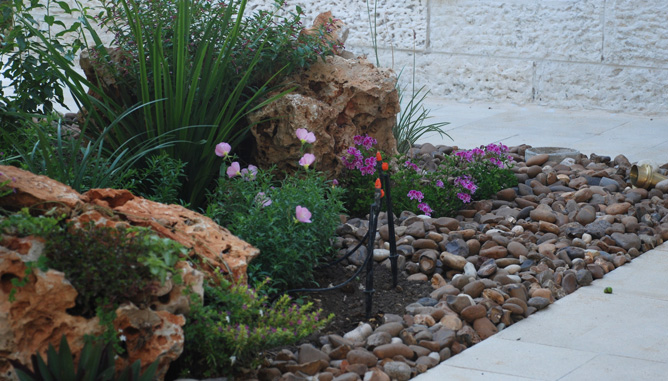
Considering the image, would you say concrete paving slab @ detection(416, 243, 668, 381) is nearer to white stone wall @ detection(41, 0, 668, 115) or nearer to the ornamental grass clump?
the ornamental grass clump

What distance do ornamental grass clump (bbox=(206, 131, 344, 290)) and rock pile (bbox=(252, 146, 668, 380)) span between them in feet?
1.13

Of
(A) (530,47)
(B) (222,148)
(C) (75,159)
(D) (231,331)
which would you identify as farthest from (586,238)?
(A) (530,47)

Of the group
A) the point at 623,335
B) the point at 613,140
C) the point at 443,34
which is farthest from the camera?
the point at 443,34

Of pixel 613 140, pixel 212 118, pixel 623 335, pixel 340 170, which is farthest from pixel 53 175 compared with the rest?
pixel 613 140

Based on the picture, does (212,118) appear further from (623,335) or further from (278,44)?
(623,335)

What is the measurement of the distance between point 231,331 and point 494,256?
6.18 feet

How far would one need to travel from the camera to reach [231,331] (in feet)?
7.97

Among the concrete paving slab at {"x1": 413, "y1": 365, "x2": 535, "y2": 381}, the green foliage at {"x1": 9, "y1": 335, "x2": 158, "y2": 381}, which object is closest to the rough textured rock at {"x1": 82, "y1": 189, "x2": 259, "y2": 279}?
the green foliage at {"x1": 9, "y1": 335, "x2": 158, "y2": 381}

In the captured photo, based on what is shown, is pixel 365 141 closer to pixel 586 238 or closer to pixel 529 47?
pixel 586 238

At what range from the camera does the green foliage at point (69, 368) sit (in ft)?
6.99

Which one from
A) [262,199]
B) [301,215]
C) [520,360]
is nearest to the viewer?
[520,360]

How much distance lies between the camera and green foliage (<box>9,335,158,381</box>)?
6.99ft

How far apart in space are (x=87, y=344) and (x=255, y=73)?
2581mm

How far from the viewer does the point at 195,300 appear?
2.46 metres
